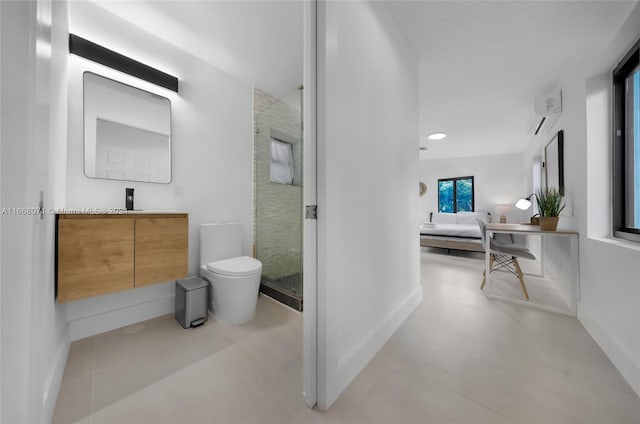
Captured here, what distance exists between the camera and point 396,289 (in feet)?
6.07

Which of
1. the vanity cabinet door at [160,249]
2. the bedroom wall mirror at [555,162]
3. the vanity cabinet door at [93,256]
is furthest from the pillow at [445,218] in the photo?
the vanity cabinet door at [93,256]

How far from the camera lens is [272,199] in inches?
105

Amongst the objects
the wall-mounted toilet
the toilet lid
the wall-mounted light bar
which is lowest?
the wall-mounted toilet

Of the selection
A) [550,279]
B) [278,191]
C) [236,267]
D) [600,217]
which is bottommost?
[550,279]

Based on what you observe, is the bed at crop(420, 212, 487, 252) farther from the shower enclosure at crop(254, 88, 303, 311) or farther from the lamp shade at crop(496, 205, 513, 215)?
the shower enclosure at crop(254, 88, 303, 311)

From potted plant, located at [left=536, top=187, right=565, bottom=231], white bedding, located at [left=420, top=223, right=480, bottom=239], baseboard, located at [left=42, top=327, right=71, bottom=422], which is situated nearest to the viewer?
baseboard, located at [left=42, top=327, right=71, bottom=422]

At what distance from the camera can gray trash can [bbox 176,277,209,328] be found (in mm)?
1768

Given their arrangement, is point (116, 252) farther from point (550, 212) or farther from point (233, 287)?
point (550, 212)

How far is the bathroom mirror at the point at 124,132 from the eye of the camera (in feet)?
5.70

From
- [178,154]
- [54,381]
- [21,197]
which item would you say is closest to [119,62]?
[178,154]

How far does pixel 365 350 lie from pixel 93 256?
1.79 m

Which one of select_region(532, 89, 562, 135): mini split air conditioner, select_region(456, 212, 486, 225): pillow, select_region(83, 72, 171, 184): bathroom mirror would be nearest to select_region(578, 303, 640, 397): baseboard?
select_region(532, 89, 562, 135): mini split air conditioner

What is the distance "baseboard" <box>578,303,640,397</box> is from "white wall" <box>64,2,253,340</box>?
2.92 meters

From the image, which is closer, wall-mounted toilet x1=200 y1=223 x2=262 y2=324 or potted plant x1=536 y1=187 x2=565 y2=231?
wall-mounted toilet x1=200 y1=223 x2=262 y2=324
